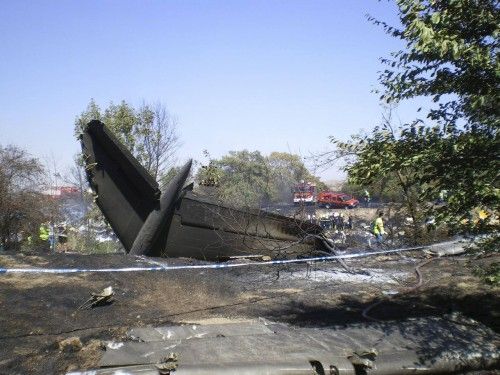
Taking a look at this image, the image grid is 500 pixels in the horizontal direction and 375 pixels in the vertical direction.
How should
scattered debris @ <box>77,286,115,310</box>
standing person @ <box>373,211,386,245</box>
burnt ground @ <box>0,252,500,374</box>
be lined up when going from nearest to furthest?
burnt ground @ <box>0,252,500,374</box>, scattered debris @ <box>77,286,115,310</box>, standing person @ <box>373,211,386,245</box>

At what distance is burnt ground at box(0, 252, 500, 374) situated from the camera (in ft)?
17.4

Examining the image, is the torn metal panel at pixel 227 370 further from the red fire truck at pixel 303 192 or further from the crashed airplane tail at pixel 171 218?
the red fire truck at pixel 303 192

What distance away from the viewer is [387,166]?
14.3ft

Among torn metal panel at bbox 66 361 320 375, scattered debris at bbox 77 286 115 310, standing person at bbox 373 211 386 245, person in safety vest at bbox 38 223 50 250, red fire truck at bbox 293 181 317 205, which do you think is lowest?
torn metal panel at bbox 66 361 320 375

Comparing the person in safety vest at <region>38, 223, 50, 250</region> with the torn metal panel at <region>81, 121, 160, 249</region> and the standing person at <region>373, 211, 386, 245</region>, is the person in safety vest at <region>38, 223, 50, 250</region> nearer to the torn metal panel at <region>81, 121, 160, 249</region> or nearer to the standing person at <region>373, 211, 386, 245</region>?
the torn metal panel at <region>81, 121, 160, 249</region>

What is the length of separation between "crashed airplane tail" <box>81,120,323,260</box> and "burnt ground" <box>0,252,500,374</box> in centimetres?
83

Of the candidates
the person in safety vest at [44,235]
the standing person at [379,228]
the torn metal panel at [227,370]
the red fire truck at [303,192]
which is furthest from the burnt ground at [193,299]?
the person in safety vest at [44,235]

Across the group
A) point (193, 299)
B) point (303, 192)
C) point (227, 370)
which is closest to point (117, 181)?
point (193, 299)

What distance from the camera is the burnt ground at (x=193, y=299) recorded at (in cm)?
530

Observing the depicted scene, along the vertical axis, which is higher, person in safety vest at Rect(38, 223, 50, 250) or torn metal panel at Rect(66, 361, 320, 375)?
person in safety vest at Rect(38, 223, 50, 250)

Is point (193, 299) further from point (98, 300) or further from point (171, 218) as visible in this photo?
point (171, 218)

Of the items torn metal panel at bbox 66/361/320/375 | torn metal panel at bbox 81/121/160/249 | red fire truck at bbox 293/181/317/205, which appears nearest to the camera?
torn metal panel at bbox 66/361/320/375

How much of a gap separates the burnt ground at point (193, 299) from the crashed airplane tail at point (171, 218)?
0.83 metres

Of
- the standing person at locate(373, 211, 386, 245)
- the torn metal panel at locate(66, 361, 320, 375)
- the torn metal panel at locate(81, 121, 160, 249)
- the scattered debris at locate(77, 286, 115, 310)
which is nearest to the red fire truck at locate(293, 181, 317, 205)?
the standing person at locate(373, 211, 386, 245)
